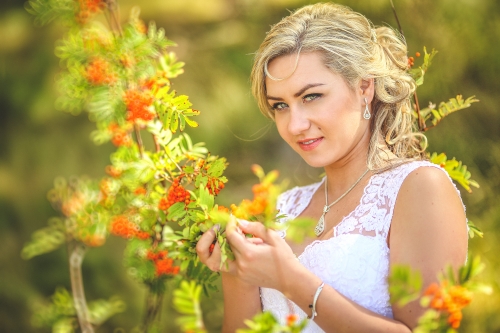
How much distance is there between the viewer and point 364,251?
140cm

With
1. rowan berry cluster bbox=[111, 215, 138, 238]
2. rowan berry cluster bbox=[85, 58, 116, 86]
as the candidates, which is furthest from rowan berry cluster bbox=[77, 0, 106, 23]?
rowan berry cluster bbox=[111, 215, 138, 238]

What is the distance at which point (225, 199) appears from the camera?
109 inches

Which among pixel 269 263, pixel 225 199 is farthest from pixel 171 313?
pixel 269 263

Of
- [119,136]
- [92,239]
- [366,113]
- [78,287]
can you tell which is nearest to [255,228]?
[366,113]

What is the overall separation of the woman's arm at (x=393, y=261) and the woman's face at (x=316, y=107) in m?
0.32

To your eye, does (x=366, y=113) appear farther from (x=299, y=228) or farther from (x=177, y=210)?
(x=299, y=228)

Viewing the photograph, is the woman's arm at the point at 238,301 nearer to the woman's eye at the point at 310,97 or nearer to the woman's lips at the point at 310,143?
the woman's lips at the point at 310,143

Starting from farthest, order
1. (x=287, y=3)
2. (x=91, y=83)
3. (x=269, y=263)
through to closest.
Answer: (x=287, y=3) → (x=91, y=83) → (x=269, y=263)

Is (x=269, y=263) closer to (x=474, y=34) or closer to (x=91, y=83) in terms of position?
(x=91, y=83)

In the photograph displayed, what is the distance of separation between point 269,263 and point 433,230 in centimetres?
39

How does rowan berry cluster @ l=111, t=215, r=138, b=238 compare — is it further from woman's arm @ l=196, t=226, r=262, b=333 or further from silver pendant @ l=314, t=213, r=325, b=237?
silver pendant @ l=314, t=213, r=325, b=237

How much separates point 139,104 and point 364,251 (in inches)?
28.8

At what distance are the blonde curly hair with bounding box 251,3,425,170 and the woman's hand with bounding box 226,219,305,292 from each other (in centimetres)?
49

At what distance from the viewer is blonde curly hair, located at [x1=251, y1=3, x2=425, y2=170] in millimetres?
1553
